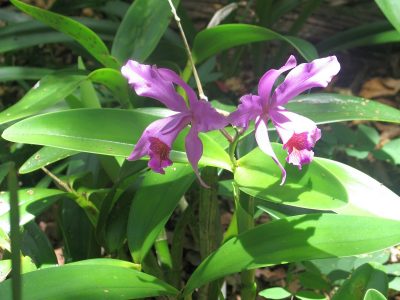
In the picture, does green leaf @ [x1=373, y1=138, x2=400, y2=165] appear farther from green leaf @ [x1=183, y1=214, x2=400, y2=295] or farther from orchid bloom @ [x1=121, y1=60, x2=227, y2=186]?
orchid bloom @ [x1=121, y1=60, x2=227, y2=186]

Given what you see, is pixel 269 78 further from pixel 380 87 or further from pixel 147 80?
pixel 380 87

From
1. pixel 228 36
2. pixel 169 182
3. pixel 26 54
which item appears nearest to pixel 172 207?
pixel 169 182

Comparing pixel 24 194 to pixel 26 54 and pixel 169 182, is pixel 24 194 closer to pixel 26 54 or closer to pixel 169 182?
pixel 169 182

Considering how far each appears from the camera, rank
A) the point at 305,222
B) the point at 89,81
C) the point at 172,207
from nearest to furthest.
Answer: the point at 305,222
the point at 172,207
the point at 89,81

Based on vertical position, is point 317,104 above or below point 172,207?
above

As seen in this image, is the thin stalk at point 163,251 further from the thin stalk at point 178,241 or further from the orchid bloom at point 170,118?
the orchid bloom at point 170,118

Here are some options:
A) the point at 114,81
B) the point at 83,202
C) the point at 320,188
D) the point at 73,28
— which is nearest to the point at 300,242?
the point at 320,188

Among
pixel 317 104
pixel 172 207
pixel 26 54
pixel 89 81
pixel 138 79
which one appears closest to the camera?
pixel 138 79

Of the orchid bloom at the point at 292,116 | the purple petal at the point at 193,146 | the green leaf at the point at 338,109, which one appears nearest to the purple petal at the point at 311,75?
the orchid bloom at the point at 292,116
